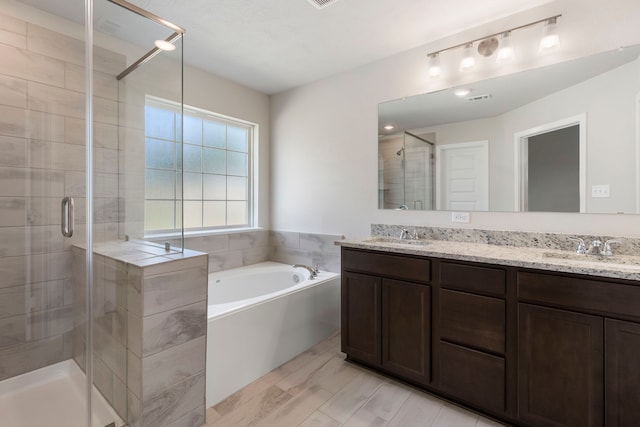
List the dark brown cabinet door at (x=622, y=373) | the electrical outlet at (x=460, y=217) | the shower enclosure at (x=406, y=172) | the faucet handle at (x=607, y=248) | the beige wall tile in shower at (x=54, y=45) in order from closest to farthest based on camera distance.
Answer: the dark brown cabinet door at (x=622, y=373)
the faucet handle at (x=607, y=248)
the beige wall tile in shower at (x=54, y=45)
the electrical outlet at (x=460, y=217)
the shower enclosure at (x=406, y=172)

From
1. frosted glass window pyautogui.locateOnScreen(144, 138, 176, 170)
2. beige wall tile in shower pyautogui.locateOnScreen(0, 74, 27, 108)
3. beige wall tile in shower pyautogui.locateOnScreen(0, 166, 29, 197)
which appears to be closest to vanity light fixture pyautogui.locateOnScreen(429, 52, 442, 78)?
frosted glass window pyautogui.locateOnScreen(144, 138, 176, 170)

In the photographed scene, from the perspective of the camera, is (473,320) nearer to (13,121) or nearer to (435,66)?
(435,66)

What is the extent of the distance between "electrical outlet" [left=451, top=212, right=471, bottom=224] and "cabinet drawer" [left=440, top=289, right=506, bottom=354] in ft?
2.42

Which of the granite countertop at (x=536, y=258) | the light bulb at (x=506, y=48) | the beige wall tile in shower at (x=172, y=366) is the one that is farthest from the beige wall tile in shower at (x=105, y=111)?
the light bulb at (x=506, y=48)

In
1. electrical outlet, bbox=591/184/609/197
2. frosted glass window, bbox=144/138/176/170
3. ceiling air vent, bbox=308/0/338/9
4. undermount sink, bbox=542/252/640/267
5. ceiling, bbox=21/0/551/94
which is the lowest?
undermount sink, bbox=542/252/640/267

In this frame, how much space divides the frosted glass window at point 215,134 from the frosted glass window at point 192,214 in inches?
25.6

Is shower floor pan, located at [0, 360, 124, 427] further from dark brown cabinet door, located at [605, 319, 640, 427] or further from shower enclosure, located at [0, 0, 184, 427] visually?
dark brown cabinet door, located at [605, 319, 640, 427]

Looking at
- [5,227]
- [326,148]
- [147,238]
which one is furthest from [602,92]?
[5,227]

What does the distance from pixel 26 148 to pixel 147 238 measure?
92 centimetres

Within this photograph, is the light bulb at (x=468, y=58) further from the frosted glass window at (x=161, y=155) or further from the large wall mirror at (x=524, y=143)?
the frosted glass window at (x=161, y=155)

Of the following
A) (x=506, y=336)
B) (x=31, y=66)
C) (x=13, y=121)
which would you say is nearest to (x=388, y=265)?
(x=506, y=336)

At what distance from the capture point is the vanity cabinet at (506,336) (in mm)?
1325

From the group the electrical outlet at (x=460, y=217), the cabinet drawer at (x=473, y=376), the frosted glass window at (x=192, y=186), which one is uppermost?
the frosted glass window at (x=192, y=186)

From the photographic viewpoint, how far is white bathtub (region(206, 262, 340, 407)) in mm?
1822
